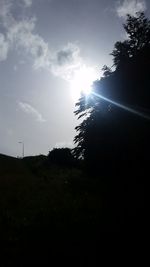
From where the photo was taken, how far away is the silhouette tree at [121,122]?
17734 mm

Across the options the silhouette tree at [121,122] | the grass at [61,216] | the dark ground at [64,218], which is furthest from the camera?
the silhouette tree at [121,122]

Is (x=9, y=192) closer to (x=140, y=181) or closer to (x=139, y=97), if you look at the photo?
(x=140, y=181)

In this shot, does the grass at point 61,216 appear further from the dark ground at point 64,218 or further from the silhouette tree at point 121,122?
the silhouette tree at point 121,122

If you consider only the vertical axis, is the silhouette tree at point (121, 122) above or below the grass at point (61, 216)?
above

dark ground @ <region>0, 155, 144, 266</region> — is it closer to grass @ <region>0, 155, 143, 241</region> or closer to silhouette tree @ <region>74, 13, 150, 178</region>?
grass @ <region>0, 155, 143, 241</region>

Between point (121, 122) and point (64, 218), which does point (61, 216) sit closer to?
point (64, 218)

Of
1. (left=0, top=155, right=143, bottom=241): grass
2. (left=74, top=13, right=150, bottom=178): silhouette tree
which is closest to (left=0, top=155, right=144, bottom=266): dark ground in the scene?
(left=0, top=155, right=143, bottom=241): grass

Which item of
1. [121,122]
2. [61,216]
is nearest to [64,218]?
[61,216]

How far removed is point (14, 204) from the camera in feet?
46.3

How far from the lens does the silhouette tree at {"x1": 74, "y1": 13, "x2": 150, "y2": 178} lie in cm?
1773

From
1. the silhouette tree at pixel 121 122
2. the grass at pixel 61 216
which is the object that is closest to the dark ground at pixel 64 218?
the grass at pixel 61 216

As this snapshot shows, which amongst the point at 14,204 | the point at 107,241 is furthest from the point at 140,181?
the point at 107,241

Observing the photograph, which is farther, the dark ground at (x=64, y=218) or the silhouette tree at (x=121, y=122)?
the silhouette tree at (x=121, y=122)

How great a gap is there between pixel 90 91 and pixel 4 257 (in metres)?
18.6
